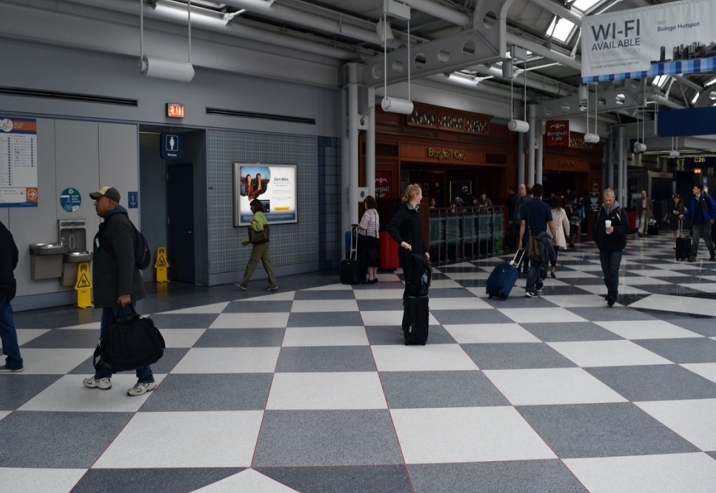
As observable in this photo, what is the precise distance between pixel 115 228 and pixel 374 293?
5.28 m

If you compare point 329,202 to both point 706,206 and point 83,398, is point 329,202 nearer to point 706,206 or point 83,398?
point 706,206

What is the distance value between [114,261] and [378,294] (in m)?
5.13

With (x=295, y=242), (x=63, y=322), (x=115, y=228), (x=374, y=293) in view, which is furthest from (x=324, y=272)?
(x=115, y=228)

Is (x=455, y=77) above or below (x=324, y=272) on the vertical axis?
above

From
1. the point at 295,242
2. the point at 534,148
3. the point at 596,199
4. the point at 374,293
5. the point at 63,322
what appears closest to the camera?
the point at 63,322

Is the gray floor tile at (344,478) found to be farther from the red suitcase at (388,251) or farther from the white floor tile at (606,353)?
the red suitcase at (388,251)

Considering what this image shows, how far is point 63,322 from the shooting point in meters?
7.27

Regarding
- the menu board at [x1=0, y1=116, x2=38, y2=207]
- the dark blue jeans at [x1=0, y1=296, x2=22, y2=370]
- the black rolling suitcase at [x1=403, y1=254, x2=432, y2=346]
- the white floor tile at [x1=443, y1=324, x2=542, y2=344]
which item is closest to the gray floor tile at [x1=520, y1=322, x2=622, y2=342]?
the white floor tile at [x1=443, y1=324, x2=542, y2=344]

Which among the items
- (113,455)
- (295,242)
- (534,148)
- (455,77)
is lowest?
(113,455)

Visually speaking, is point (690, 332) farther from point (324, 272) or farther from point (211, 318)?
point (324, 272)

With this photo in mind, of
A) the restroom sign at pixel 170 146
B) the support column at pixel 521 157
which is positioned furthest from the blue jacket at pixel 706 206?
the restroom sign at pixel 170 146

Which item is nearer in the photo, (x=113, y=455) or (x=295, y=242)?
(x=113, y=455)

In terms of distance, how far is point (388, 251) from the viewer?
11.8m

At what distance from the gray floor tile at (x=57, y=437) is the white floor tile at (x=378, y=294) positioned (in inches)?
198
